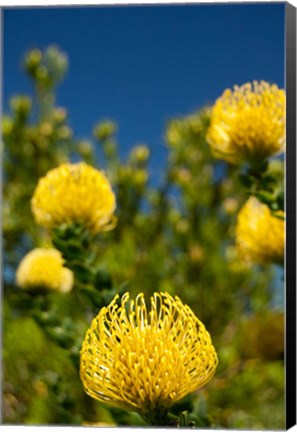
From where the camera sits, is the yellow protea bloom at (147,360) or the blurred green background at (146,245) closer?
the yellow protea bloom at (147,360)

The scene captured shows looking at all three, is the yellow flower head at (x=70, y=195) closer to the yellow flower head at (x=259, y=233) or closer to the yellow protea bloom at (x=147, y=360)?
the yellow flower head at (x=259, y=233)

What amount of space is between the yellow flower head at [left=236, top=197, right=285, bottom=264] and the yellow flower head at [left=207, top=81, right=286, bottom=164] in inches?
3.8

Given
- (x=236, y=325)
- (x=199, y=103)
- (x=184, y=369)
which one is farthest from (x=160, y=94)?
(x=184, y=369)

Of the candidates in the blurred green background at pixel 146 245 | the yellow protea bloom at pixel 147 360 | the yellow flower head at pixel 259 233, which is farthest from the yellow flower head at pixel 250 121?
the blurred green background at pixel 146 245

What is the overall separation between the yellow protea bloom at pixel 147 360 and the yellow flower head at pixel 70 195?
0.32m

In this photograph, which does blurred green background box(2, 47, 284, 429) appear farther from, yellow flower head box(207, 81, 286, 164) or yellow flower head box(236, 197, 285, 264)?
yellow flower head box(207, 81, 286, 164)

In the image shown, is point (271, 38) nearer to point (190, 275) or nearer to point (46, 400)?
point (190, 275)

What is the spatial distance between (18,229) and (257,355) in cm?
114

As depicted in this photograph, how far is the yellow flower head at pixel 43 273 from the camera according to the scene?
4.94 ft

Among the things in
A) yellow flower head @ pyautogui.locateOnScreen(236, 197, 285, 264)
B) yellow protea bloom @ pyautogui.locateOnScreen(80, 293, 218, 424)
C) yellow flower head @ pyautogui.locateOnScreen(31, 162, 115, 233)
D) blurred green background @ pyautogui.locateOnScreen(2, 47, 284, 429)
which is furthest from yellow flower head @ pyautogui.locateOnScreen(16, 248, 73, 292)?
blurred green background @ pyautogui.locateOnScreen(2, 47, 284, 429)

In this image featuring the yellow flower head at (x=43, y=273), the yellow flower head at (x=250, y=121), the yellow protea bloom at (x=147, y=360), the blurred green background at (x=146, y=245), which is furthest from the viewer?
the blurred green background at (x=146, y=245)

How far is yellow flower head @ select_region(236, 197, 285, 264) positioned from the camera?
130 cm

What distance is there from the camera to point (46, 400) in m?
2.14

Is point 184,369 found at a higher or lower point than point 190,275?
lower
